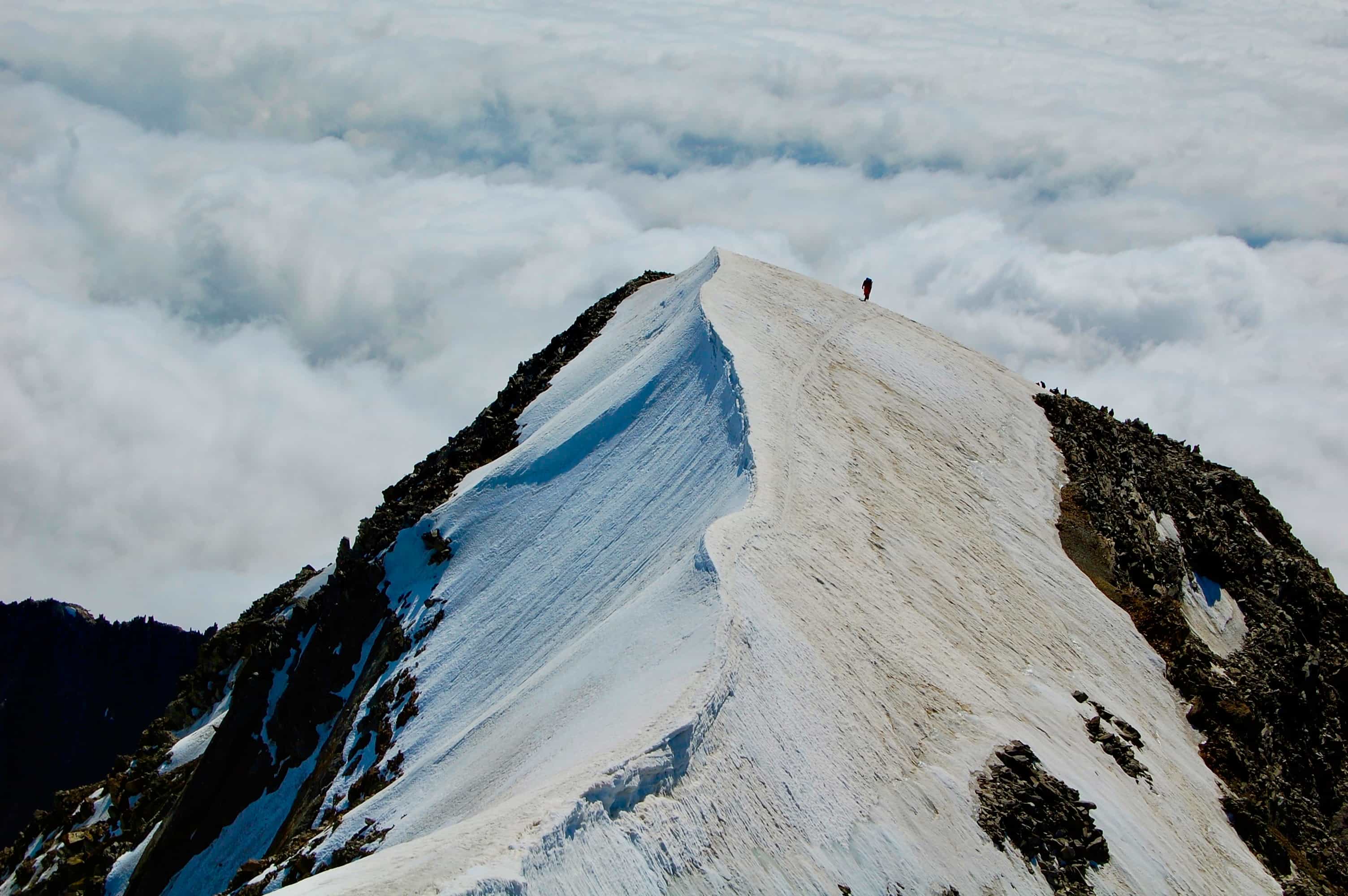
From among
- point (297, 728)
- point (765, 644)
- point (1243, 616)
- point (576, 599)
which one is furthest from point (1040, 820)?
point (297, 728)

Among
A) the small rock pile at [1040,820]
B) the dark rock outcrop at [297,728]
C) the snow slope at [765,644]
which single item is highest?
the dark rock outcrop at [297,728]

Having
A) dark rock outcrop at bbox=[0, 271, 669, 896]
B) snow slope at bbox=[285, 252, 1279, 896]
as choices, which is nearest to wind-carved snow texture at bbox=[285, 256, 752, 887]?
snow slope at bbox=[285, 252, 1279, 896]

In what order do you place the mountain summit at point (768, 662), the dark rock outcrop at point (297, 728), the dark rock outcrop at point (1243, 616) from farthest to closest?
the dark rock outcrop at point (297, 728), the dark rock outcrop at point (1243, 616), the mountain summit at point (768, 662)

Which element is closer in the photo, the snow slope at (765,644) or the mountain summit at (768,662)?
the snow slope at (765,644)

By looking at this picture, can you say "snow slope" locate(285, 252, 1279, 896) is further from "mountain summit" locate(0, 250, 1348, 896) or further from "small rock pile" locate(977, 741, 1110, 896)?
"small rock pile" locate(977, 741, 1110, 896)

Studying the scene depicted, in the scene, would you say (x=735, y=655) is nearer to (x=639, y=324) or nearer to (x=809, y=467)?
(x=809, y=467)

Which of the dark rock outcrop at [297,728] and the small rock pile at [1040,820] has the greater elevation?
the dark rock outcrop at [297,728]

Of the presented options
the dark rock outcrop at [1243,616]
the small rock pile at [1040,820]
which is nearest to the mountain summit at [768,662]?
the small rock pile at [1040,820]

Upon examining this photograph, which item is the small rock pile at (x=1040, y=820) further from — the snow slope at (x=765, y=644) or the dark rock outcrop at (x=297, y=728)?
the dark rock outcrop at (x=297, y=728)
